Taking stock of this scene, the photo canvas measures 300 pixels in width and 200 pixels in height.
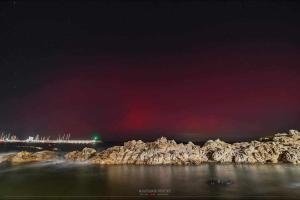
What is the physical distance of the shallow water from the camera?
30750 millimetres

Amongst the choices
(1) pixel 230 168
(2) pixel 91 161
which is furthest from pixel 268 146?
(2) pixel 91 161

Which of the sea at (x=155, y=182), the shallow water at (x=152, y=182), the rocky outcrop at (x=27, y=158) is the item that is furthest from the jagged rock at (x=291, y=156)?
the rocky outcrop at (x=27, y=158)

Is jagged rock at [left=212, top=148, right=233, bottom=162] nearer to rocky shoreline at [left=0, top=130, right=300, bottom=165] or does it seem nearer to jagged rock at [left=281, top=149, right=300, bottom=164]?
rocky shoreline at [left=0, top=130, right=300, bottom=165]

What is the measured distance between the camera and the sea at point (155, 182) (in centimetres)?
3031

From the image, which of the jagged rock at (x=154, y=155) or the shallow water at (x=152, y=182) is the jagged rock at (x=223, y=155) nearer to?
the jagged rock at (x=154, y=155)

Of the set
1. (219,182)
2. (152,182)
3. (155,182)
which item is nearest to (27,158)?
(152,182)

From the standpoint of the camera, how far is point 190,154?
57.3 metres

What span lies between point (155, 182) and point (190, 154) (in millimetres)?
21912

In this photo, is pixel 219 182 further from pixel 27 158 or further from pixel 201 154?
pixel 27 158

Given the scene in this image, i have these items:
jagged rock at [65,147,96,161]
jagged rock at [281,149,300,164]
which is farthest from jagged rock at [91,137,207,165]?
jagged rock at [281,149,300,164]

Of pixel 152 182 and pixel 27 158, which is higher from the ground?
pixel 27 158

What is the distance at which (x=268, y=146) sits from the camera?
58062 millimetres

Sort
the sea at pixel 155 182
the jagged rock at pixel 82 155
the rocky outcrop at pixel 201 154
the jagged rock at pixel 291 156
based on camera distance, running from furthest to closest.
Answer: the jagged rock at pixel 82 155 < the rocky outcrop at pixel 201 154 < the jagged rock at pixel 291 156 < the sea at pixel 155 182

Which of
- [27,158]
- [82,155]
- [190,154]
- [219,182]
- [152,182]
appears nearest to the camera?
[219,182]
